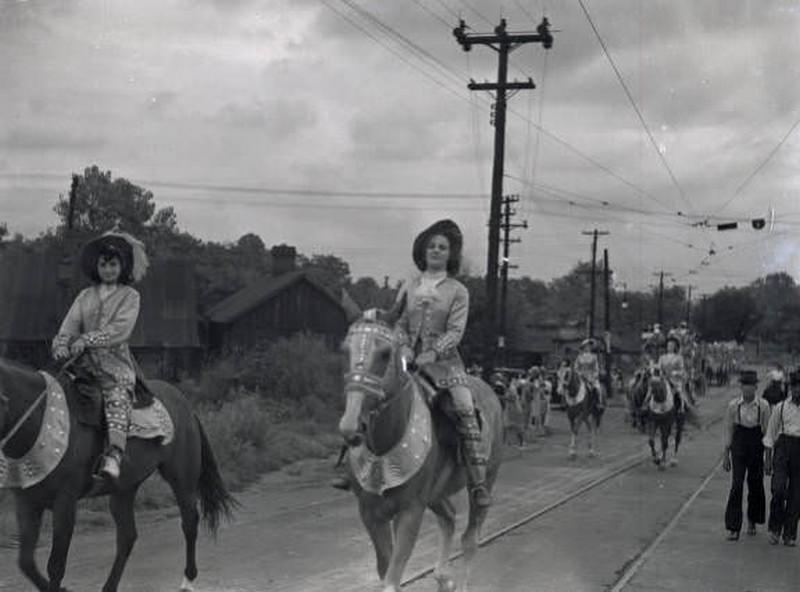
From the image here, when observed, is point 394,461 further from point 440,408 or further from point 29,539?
point 29,539

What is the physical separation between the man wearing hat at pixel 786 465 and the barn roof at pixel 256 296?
105ft

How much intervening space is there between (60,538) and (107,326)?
5.35 ft

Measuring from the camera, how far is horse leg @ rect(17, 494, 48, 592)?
711cm

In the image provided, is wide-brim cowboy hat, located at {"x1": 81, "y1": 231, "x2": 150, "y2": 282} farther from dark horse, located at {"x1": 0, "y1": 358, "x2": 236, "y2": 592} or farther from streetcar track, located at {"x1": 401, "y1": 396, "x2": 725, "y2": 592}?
streetcar track, located at {"x1": 401, "y1": 396, "x2": 725, "y2": 592}

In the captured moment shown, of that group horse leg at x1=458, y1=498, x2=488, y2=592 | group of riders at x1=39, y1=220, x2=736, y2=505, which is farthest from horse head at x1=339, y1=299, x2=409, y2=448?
horse leg at x1=458, y1=498, x2=488, y2=592

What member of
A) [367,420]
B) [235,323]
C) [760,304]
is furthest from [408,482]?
[760,304]

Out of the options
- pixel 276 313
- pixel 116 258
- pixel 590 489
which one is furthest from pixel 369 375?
pixel 276 313

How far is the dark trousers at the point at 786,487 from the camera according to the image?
1217cm

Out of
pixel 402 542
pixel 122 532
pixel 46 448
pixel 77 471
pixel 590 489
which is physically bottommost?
pixel 590 489

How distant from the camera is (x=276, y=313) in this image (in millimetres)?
44094

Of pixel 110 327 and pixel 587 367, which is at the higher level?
pixel 110 327

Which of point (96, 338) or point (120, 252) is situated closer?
point (96, 338)

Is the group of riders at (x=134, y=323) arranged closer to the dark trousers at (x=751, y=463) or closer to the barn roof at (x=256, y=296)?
the dark trousers at (x=751, y=463)

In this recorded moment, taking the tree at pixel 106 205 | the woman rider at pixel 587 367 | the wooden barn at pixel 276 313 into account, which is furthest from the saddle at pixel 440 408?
the tree at pixel 106 205
